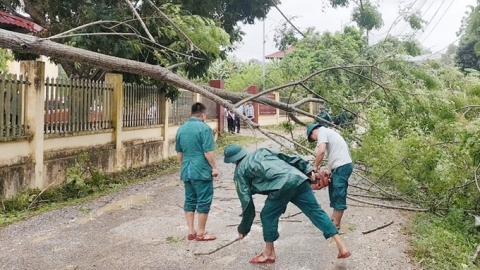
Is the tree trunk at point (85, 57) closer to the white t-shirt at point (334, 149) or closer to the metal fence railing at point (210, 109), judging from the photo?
the white t-shirt at point (334, 149)

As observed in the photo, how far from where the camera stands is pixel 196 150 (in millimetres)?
5121

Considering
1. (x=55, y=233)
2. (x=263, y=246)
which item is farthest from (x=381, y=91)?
(x=55, y=233)

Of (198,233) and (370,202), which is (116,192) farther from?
(370,202)

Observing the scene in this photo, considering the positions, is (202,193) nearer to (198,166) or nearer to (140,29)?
(198,166)

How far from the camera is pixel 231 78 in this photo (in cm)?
3256

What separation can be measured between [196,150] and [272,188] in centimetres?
122

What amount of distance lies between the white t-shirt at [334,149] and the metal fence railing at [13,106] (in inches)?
179

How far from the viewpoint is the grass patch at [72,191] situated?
664 cm

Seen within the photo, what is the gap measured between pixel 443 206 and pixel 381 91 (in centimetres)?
284

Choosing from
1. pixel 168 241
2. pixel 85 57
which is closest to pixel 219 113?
pixel 85 57

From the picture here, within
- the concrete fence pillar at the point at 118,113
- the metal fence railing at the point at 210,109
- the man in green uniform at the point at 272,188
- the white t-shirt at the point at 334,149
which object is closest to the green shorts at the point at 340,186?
the white t-shirt at the point at 334,149

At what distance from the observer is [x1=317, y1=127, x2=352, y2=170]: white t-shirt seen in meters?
5.53

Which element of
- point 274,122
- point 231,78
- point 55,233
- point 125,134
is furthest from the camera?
point 231,78

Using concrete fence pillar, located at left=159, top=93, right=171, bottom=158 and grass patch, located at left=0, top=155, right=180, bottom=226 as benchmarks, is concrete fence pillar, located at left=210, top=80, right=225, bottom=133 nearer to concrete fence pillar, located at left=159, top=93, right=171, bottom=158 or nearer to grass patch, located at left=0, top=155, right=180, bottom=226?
concrete fence pillar, located at left=159, top=93, right=171, bottom=158
